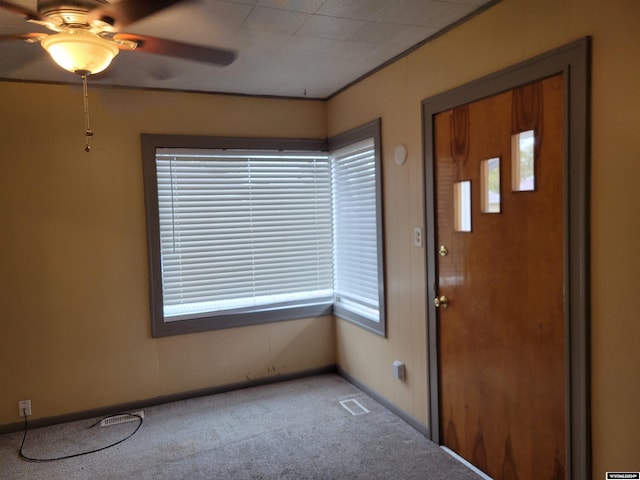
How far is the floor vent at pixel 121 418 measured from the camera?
3404 millimetres

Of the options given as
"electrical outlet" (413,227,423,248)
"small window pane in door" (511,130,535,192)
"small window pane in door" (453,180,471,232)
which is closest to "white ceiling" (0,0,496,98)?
"small window pane in door" (511,130,535,192)

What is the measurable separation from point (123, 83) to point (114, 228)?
3.47 ft

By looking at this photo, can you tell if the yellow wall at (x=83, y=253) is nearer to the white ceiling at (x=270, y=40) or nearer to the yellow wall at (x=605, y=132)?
the white ceiling at (x=270, y=40)

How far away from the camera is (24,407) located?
3.33m

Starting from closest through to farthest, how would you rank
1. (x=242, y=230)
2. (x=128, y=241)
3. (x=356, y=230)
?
(x=128, y=241), (x=356, y=230), (x=242, y=230)

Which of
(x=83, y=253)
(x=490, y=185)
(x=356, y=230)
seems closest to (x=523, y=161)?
(x=490, y=185)

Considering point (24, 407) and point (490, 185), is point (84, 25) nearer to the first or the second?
point (490, 185)

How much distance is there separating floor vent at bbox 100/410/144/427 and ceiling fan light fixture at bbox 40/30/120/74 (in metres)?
2.49

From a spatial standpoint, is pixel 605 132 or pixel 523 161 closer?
pixel 605 132

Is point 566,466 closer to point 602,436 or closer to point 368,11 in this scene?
point 602,436

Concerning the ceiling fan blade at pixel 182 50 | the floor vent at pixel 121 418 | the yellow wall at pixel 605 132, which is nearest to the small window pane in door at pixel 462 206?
the yellow wall at pixel 605 132

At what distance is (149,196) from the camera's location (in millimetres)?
3590

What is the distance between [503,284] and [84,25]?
2.22 m

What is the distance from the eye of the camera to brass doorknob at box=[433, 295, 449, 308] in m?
2.76
